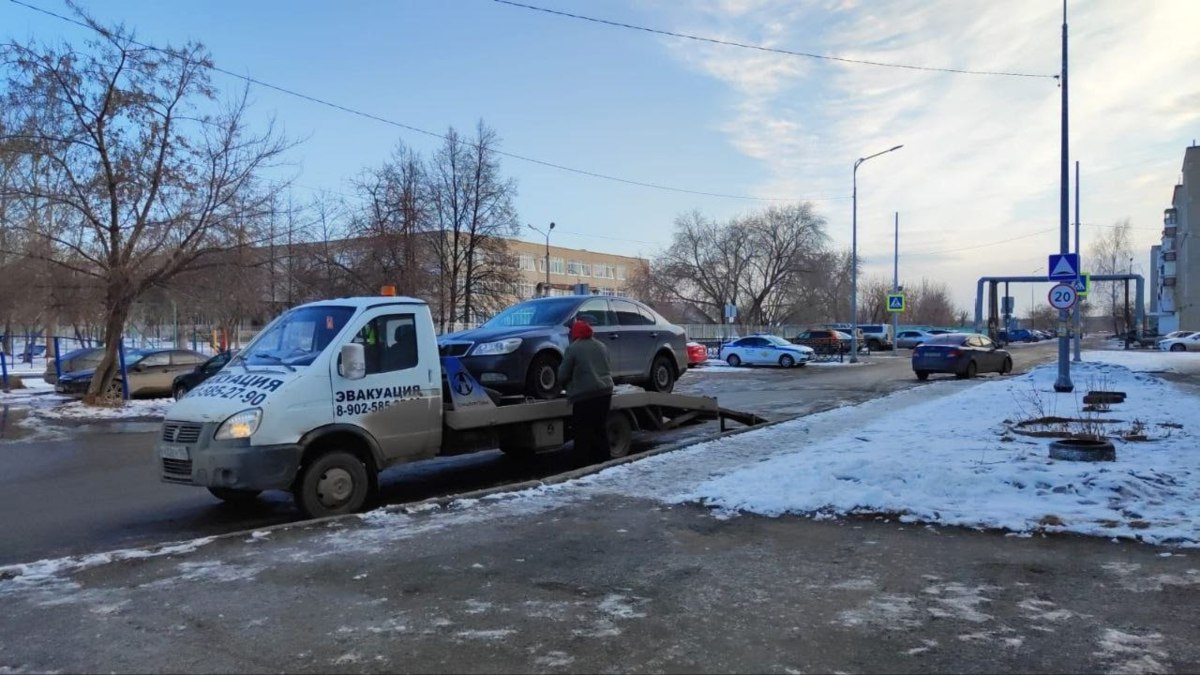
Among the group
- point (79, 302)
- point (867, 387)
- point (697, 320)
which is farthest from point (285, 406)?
point (697, 320)

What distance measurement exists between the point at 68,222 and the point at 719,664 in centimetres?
2022

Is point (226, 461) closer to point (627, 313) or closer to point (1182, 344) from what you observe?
point (627, 313)

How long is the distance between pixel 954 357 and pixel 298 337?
76.6ft

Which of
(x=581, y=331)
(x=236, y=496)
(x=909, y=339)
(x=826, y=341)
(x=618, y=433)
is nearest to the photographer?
(x=236, y=496)

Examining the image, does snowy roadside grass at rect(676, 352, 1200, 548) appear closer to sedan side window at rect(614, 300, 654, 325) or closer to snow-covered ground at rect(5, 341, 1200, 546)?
snow-covered ground at rect(5, 341, 1200, 546)

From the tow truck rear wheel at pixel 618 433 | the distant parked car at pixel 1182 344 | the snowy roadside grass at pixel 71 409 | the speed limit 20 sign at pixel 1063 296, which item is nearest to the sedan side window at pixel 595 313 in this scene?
the tow truck rear wheel at pixel 618 433

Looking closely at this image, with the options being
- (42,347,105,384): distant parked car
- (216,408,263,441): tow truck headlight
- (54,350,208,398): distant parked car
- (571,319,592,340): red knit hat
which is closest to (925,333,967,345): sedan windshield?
(571,319,592,340): red knit hat

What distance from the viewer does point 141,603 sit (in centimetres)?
476

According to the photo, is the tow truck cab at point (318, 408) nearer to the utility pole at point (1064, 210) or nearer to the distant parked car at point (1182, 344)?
the utility pole at point (1064, 210)

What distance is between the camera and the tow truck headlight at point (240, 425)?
6.76 m

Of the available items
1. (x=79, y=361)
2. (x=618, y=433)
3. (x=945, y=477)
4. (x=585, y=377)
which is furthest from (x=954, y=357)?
(x=79, y=361)

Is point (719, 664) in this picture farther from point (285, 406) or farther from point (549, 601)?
point (285, 406)

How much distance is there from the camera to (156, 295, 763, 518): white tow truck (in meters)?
6.80

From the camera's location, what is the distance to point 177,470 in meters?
7.02
